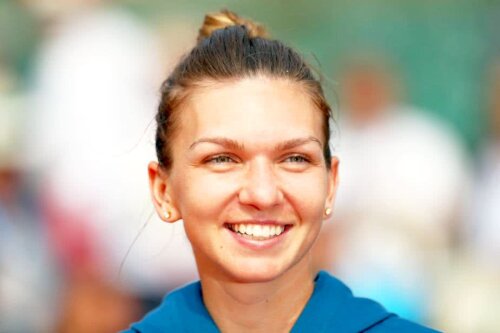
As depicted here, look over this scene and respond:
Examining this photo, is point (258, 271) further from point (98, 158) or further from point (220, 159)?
point (98, 158)

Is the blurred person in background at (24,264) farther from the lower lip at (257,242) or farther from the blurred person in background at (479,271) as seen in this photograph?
the lower lip at (257,242)

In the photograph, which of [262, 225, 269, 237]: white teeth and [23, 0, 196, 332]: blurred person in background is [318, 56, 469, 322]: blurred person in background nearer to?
[23, 0, 196, 332]: blurred person in background

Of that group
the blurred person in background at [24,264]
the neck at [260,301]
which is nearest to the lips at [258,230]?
the neck at [260,301]

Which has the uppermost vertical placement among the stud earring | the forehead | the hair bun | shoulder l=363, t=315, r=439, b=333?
the hair bun

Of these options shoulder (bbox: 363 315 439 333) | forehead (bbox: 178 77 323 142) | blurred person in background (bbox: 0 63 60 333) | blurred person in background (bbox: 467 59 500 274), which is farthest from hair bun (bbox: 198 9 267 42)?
blurred person in background (bbox: 467 59 500 274)

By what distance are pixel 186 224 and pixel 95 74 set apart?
12.2 ft

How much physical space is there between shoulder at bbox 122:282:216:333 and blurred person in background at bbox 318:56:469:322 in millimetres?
2542

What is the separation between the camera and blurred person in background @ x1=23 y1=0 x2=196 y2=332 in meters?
6.20

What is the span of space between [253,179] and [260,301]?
391mm

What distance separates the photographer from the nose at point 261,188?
2.99m

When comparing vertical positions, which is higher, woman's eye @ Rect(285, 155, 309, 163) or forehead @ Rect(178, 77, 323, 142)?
forehead @ Rect(178, 77, 323, 142)

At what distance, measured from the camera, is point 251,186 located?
9.87 feet

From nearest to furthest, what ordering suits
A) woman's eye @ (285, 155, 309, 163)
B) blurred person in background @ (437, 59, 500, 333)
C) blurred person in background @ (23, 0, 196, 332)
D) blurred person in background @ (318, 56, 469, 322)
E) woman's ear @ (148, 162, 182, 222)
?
1. woman's eye @ (285, 155, 309, 163)
2. woman's ear @ (148, 162, 182, 222)
3. blurred person in background @ (318, 56, 469, 322)
4. blurred person in background @ (23, 0, 196, 332)
5. blurred person in background @ (437, 59, 500, 333)

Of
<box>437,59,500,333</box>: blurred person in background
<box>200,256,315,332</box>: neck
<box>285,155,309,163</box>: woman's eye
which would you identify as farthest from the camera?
<box>437,59,500,333</box>: blurred person in background
